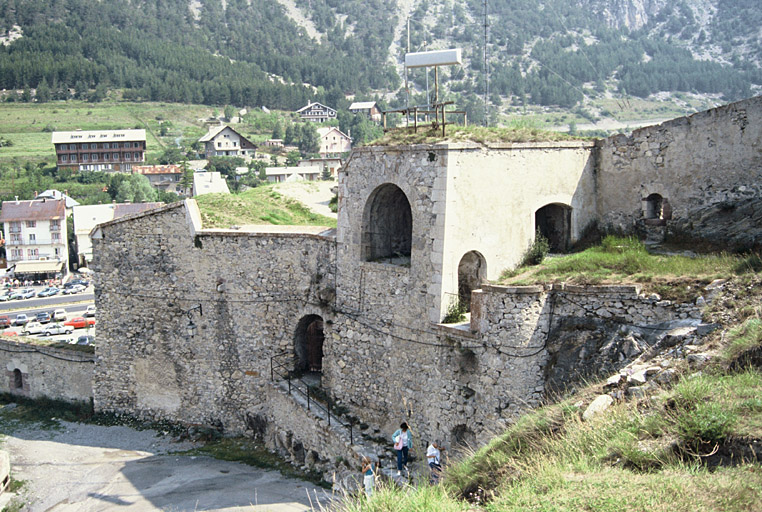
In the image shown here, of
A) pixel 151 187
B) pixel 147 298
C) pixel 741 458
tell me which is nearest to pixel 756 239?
pixel 741 458

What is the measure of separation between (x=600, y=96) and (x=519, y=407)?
3816 inches

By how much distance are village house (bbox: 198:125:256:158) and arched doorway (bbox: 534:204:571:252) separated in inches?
3541

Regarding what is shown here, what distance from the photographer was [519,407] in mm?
14898

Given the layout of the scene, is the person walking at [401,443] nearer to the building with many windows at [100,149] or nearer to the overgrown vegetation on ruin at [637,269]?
the overgrown vegetation on ruin at [637,269]

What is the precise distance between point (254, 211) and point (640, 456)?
16514mm

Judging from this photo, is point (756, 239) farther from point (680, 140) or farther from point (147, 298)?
point (147, 298)

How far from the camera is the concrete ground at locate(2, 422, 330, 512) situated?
17.9m

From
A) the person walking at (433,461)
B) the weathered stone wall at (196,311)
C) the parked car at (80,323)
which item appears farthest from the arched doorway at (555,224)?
the parked car at (80,323)

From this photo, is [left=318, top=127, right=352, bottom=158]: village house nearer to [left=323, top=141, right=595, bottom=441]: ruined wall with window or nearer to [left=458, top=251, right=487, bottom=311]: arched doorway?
[left=323, top=141, right=595, bottom=441]: ruined wall with window

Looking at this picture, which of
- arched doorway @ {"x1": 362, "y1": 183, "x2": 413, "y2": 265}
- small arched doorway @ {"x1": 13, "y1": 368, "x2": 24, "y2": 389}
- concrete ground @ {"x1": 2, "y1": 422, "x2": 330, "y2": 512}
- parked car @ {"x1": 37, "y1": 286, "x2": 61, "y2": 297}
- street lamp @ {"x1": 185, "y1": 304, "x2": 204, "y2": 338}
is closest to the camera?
concrete ground @ {"x1": 2, "y1": 422, "x2": 330, "y2": 512}

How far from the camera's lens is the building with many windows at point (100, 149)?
322 feet

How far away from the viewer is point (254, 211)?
23266 mm

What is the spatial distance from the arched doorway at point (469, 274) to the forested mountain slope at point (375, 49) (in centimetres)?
7606

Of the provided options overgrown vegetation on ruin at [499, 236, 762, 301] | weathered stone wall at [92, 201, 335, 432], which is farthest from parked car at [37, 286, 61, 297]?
overgrown vegetation on ruin at [499, 236, 762, 301]
